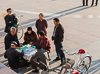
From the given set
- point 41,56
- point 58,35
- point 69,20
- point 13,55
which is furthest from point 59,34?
point 69,20

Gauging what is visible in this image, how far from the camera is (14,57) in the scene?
7316mm

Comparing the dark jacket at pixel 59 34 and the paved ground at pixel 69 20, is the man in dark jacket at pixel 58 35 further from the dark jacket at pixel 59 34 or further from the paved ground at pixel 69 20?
the paved ground at pixel 69 20

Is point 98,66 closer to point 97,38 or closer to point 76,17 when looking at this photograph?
point 97,38

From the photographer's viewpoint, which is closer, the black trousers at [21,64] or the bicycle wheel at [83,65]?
the bicycle wheel at [83,65]

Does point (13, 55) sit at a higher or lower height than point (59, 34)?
lower

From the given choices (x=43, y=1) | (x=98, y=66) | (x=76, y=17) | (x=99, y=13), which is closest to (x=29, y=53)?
(x=98, y=66)

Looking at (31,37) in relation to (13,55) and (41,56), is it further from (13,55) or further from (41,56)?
(41,56)

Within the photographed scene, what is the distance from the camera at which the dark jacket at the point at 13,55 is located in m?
7.15

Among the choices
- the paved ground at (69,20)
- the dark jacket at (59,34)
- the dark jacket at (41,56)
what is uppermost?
the dark jacket at (59,34)

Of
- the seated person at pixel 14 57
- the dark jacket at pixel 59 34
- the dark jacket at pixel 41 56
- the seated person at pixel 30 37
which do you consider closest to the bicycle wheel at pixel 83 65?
the dark jacket at pixel 41 56

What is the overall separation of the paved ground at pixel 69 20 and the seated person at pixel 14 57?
0.33 m

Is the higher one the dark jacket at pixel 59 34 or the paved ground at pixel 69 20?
the dark jacket at pixel 59 34

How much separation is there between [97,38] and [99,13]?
18.2 feet

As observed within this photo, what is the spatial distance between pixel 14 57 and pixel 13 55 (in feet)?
0.40
